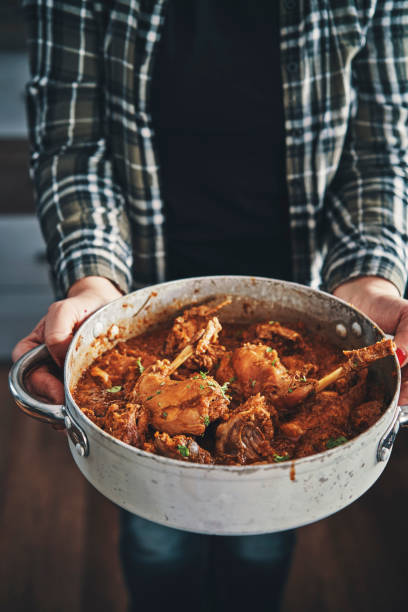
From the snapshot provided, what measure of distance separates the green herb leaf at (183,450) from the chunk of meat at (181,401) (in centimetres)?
4

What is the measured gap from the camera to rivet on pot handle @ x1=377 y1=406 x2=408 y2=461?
0.76 meters

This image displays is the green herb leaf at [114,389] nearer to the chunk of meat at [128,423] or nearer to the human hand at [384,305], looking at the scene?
the chunk of meat at [128,423]

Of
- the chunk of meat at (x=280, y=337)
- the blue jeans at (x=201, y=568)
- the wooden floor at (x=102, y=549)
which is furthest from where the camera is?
the wooden floor at (x=102, y=549)

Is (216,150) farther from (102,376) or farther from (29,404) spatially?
(29,404)

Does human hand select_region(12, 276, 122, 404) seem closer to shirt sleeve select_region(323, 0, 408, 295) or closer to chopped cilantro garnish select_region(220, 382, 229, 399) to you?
chopped cilantro garnish select_region(220, 382, 229, 399)

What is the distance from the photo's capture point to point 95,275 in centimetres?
117

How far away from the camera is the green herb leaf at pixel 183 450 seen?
2.48 ft

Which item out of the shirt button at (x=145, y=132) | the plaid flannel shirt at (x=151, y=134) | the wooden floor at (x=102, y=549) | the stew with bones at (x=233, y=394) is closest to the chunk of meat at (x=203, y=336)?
the stew with bones at (x=233, y=394)

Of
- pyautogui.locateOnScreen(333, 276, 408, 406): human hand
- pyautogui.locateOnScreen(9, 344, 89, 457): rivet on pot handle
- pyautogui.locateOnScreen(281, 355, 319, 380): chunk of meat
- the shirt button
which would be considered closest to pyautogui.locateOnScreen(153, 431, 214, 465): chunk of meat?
pyautogui.locateOnScreen(9, 344, 89, 457): rivet on pot handle

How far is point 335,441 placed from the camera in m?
0.78

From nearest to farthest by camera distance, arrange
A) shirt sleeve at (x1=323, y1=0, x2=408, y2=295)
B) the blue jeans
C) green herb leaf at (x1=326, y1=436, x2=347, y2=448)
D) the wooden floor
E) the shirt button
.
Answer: green herb leaf at (x1=326, y1=436, x2=347, y2=448)
shirt sleeve at (x1=323, y1=0, x2=408, y2=295)
the shirt button
the blue jeans
the wooden floor

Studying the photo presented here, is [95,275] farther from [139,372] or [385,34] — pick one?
[385,34]

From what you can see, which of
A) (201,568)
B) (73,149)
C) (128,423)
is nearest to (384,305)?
(128,423)

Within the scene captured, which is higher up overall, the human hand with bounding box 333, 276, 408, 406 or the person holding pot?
the person holding pot
